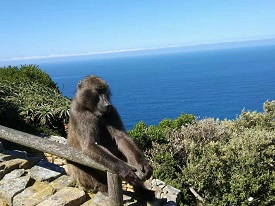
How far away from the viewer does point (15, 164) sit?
4750 mm

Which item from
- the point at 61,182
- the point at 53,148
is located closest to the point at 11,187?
the point at 61,182

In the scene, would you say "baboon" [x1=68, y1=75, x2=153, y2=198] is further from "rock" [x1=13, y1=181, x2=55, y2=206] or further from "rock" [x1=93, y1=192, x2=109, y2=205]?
"rock" [x1=13, y1=181, x2=55, y2=206]

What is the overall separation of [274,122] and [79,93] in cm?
939

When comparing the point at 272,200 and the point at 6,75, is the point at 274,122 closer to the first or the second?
the point at 272,200

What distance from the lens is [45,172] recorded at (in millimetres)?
4484

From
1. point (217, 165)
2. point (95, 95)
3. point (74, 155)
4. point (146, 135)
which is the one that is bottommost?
point (217, 165)

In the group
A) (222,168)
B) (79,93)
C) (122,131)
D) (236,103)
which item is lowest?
(236,103)

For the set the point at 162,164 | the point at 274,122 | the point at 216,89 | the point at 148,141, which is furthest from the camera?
the point at 216,89

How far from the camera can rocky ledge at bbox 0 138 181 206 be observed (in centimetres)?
389

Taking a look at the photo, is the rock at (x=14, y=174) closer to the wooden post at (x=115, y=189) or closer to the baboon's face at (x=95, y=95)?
the baboon's face at (x=95, y=95)

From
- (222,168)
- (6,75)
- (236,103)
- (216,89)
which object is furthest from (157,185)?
(216,89)

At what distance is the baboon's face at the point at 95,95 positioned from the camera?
4.12m

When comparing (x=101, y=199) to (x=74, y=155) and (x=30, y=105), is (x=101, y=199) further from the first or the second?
(x=30, y=105)

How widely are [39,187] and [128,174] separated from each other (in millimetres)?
1401
